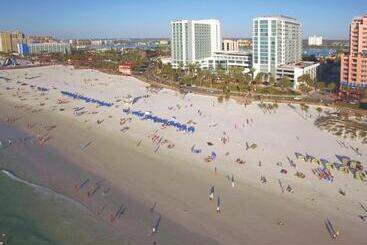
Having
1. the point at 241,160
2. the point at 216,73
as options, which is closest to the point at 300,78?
the point at 216,73

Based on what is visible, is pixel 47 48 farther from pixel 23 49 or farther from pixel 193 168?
pixel 193 168

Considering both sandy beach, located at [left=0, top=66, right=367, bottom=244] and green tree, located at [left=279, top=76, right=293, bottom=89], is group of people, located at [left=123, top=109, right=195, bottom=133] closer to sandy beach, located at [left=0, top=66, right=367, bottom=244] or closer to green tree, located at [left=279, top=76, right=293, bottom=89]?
sandy beach, located at [left=0, top=66, right=367, bottom=244]

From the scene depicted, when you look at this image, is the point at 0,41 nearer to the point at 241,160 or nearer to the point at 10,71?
the point at 10,71

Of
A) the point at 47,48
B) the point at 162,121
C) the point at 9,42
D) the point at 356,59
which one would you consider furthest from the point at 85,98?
the point at 9,42

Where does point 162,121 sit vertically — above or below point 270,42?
below

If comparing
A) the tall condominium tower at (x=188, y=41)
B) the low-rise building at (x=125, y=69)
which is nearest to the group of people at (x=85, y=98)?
the low-rise building at (x=125, y=69)

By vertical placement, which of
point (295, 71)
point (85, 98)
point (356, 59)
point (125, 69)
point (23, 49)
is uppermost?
point (23, 49)

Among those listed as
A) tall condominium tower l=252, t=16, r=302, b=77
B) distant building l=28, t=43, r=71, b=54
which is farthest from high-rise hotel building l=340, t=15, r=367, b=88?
distant building l=28, t=43, r=71, b=54
